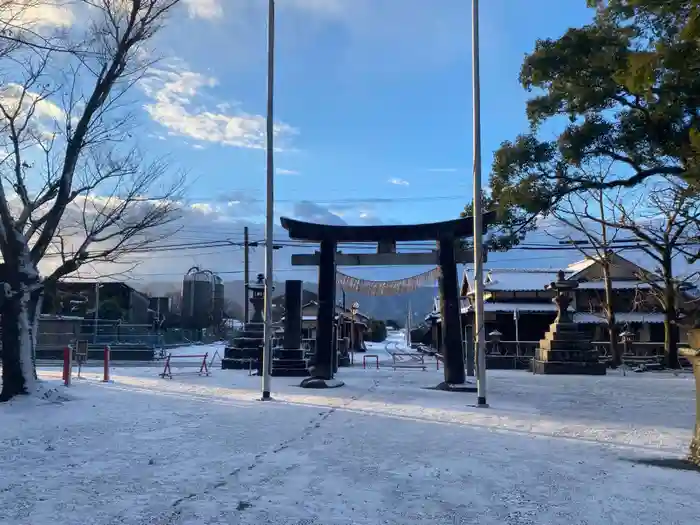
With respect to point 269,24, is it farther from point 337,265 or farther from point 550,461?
point 550,461

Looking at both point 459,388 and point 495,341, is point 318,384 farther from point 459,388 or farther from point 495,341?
point 495,341

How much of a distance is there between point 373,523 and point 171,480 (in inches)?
102

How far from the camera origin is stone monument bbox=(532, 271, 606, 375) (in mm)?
25141

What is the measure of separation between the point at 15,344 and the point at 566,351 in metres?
20.3

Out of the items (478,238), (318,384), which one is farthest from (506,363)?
(478,238)

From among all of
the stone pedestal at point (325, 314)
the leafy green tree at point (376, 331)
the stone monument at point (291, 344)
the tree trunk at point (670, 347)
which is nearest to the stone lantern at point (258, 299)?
the stone monument at point (291, 344)

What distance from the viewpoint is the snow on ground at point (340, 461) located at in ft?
19.1

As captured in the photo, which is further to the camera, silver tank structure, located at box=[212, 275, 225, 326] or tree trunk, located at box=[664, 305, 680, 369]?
silver tank structure, located at box=[212, 275, 225, 326]

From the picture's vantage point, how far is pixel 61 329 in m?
34.8

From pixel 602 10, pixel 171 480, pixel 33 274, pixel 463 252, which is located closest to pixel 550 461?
pixel 171 480

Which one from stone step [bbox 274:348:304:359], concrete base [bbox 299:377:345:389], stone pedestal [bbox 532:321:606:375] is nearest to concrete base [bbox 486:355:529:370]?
stone pedestal [bbox 532:321:606:375]

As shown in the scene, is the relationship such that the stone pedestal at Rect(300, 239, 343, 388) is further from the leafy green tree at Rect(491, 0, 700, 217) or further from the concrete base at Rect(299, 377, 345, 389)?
the leafy green tree at Rect(491, 0, 700, 217)

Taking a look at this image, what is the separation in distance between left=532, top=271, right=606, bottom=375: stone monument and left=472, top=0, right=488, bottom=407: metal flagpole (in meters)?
12.8

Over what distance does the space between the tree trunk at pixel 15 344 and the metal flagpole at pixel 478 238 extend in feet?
32.0
